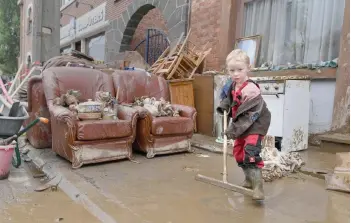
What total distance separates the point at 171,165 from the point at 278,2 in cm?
367

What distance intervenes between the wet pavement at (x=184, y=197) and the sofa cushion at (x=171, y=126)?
49 cm

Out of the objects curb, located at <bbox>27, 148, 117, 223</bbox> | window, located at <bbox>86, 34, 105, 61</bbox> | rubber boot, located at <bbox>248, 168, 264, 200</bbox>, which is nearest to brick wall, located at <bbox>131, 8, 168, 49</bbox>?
window, located at <bbox>86, 34, 105, 61</bbox>

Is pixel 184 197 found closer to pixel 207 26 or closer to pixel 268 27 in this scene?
pixel 268 27

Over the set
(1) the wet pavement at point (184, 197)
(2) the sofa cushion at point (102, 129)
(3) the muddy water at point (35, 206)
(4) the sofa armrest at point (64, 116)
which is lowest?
(3) the muddy water at point (35, 206)

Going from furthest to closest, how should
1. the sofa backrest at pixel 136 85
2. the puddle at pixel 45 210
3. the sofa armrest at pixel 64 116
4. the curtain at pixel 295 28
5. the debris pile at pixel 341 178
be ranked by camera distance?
the curtain at pixel 295 28, the sofa backrest at pixel 136 85, the sofa armrest at pixel 64 116, the debris pile at pixel 341 178, the puddle at pixel 45 210

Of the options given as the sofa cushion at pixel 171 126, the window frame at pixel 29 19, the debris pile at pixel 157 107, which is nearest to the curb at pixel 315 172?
the sofa cushion at pixel 171 126

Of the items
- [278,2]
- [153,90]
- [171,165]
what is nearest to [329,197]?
[171,165]

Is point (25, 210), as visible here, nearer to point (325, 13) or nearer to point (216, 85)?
point (216, 85)

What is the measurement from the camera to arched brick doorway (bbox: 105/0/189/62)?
23.7ft

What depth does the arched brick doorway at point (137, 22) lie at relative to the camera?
285 inches

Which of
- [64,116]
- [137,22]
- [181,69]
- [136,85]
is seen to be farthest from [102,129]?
[137,22]

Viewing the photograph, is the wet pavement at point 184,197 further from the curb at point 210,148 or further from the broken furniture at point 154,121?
the curb at point 210,148

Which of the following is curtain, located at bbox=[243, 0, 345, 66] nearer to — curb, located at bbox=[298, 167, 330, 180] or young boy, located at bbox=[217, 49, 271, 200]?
curb, located at bbox=[298, 167, 330, 180]

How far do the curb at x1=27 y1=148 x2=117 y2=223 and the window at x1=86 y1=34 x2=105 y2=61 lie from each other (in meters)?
8.81
